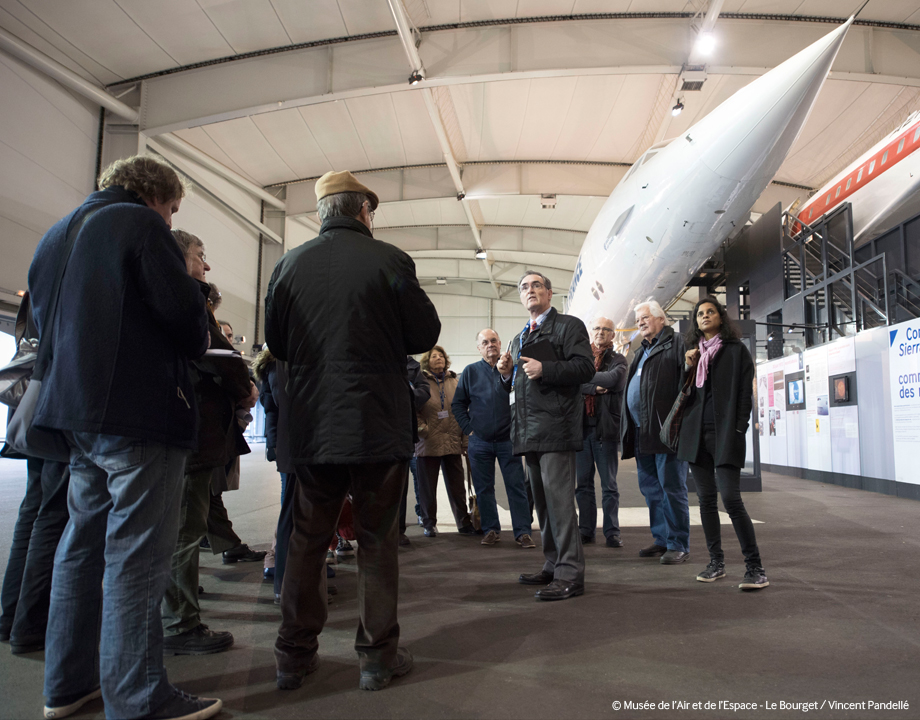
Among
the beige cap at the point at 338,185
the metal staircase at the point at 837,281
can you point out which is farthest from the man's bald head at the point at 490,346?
the metal staircase at the point at 837,281

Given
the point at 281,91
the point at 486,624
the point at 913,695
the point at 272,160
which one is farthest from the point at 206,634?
the point at 272,160

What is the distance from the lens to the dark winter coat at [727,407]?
113 inches

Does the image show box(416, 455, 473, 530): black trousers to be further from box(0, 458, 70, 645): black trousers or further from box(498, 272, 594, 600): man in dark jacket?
box(0, 458, 70, 645): black trousers

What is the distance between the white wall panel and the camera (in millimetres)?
7535

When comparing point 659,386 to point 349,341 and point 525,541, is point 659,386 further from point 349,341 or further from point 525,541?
point 349,341

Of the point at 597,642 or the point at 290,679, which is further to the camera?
the point at 597,642

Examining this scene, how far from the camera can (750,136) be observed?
5711 mm

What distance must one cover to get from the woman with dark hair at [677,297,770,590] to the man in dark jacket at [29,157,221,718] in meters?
2.39

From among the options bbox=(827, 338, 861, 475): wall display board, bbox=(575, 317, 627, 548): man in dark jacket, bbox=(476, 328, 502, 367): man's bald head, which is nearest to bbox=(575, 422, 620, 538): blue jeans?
bbox=(575, 317, 627, 548): man in dark jacket

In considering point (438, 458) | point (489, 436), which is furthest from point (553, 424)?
point (438, 458)

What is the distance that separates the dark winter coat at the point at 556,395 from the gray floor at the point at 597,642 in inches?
29.0

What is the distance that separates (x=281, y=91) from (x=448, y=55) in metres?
2.58

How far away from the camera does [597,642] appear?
2100 millimetres

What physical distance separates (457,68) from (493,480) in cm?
680
